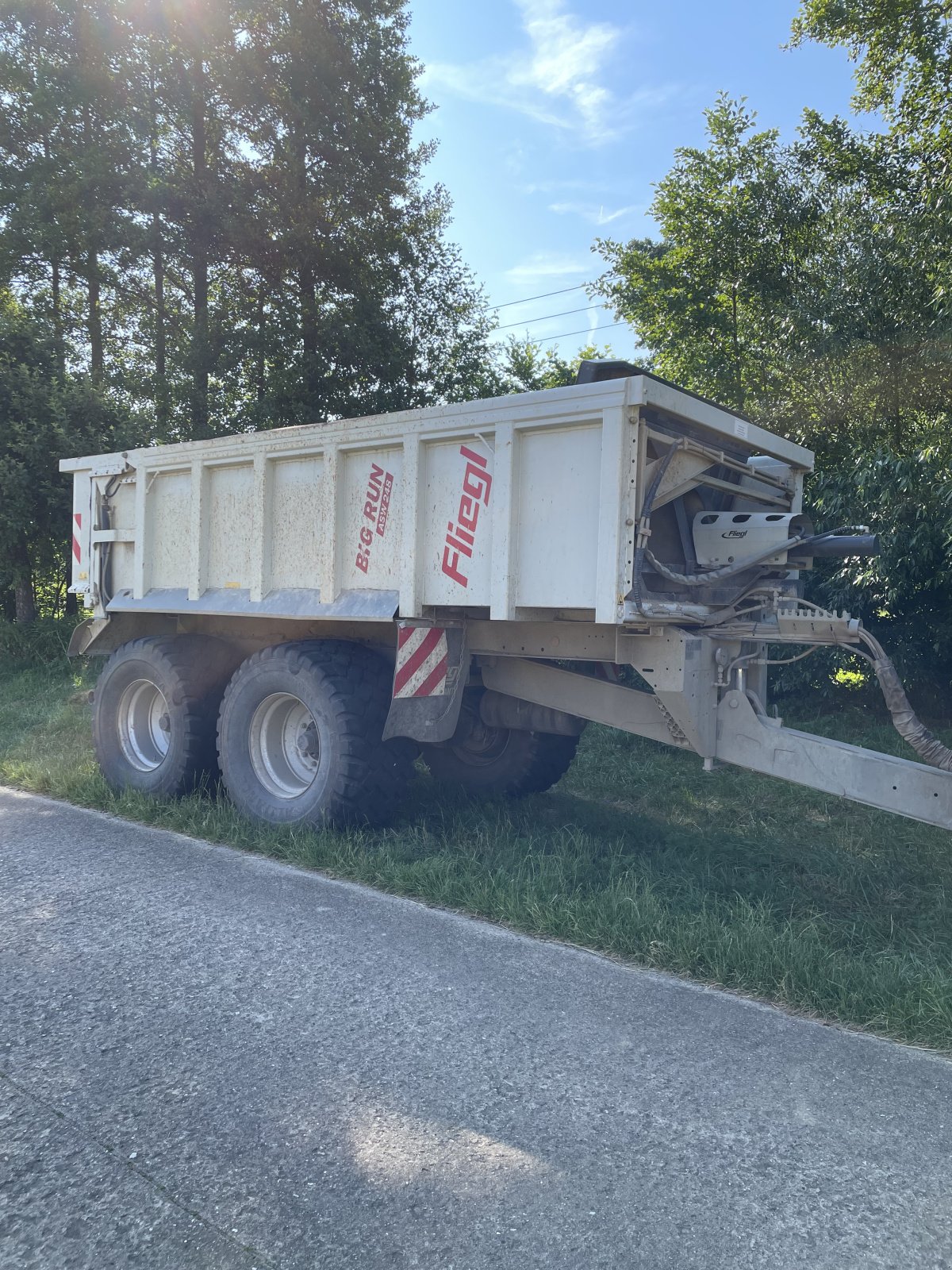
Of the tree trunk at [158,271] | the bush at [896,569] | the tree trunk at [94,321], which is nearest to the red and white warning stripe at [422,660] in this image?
the bush at [896,569]

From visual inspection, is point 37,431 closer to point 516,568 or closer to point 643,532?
point 516,568

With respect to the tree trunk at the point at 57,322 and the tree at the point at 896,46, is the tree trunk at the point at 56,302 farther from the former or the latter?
the tree at the point at 896,46

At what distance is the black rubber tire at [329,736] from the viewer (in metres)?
5.85

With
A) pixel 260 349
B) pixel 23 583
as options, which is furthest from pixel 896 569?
pixel 23 583

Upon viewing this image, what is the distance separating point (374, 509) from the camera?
5.83m

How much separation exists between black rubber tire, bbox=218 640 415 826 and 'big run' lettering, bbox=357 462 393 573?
25.9 inches

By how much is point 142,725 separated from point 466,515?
11.8 feet

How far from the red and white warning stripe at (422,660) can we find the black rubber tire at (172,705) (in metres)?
1.89

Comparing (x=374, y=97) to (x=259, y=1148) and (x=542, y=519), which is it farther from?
(x=259, y=1148)

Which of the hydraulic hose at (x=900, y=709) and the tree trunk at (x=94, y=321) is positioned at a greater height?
the tree trunk at (x=94, y=321)

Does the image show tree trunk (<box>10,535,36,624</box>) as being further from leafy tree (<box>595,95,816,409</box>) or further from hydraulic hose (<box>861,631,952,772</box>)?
hydraulic hose (<box>861,631,952,772</box>)

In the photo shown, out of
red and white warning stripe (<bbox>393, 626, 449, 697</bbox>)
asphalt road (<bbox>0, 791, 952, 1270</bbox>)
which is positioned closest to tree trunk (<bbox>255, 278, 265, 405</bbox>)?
red and white warning stripe (<bbox>393, 626, 449, 697</bbox>)

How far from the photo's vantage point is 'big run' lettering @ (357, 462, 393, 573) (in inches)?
227

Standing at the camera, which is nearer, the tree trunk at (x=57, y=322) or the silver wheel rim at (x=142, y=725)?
the silver wheel rim at (x=142, y=725)
